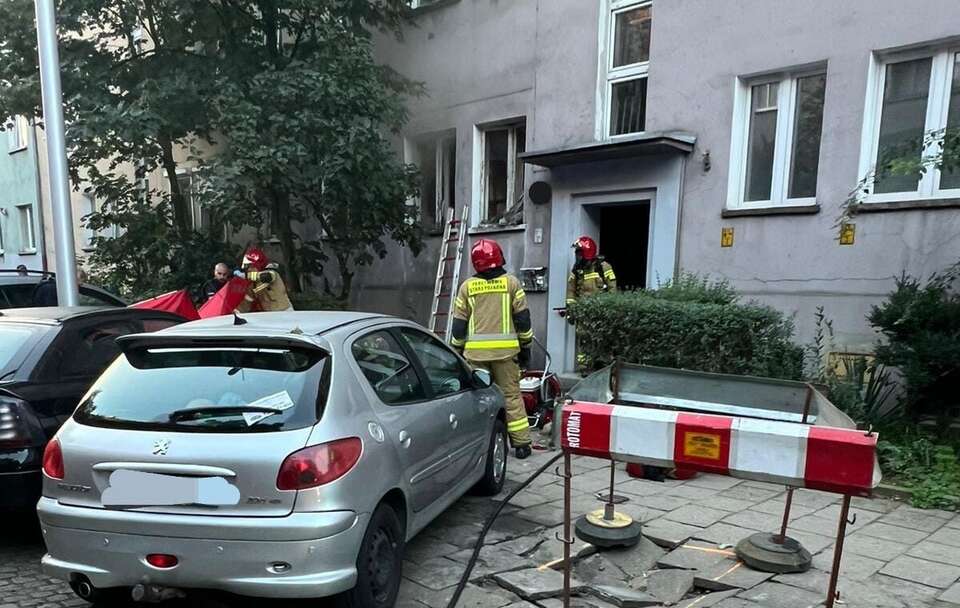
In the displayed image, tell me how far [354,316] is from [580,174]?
5338 millimetres

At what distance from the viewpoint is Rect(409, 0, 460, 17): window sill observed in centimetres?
995

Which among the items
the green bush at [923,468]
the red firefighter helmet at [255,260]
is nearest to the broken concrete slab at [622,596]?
the green bush at [923,468]

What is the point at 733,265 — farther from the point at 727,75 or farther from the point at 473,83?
the point at 473,83

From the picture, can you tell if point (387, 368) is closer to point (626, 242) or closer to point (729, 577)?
point (729, 577)

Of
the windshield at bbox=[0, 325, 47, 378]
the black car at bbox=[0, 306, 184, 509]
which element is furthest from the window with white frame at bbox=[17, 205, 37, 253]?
the windshield at bbox=[0, 325, 47, 378]

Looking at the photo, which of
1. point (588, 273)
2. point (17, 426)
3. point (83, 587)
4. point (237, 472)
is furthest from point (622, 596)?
point (588, 273)

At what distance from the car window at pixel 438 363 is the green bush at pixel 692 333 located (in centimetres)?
207

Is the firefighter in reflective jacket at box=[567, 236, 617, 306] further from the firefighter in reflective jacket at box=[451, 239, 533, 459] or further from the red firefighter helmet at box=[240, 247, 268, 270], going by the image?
the red firefighter helmet at box=[240, 247, 268, 270]

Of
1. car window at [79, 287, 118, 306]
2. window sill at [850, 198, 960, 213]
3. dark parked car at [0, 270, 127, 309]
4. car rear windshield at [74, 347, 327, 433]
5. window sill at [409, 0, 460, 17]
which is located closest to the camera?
car rear windshield at [74, 347, 327, 433]

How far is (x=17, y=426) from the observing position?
3.71 m

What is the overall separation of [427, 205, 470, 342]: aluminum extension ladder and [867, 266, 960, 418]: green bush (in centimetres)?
569

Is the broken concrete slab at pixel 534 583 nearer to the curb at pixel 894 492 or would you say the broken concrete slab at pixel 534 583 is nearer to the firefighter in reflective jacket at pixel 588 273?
the curb at pixel 894 492

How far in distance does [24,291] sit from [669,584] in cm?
825

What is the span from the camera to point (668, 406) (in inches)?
152
